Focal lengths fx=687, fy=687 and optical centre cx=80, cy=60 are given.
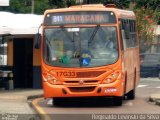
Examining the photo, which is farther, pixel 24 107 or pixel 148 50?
pixel 148 50

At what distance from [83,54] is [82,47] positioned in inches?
10.2

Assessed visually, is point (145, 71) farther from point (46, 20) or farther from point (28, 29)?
point (46, 20)

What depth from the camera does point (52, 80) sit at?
20.9 metres

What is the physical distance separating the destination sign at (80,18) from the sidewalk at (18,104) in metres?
2.78

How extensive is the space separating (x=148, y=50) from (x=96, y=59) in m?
35.2

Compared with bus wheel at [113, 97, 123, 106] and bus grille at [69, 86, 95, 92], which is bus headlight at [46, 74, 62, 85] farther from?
bus wheel at [113, 97, 123, 106]

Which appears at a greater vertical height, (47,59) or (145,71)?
(47,59)

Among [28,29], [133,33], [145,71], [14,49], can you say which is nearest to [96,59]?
[133,33]

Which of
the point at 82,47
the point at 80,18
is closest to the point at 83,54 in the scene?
the point at 82,47

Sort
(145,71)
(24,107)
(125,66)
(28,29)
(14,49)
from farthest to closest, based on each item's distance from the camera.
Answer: (145,71) < (14,49) < (28,29) < (125,66) < (24,107)

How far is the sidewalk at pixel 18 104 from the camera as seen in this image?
→ 18.0 m

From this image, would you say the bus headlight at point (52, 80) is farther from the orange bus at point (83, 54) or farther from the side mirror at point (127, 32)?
the side mirror at point (127, 32)

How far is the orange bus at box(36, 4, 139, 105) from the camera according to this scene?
814 inches

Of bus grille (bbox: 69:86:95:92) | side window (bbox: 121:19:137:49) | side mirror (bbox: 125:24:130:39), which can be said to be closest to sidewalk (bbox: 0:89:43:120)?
bus grille (bbox: 69:86:95:92)
